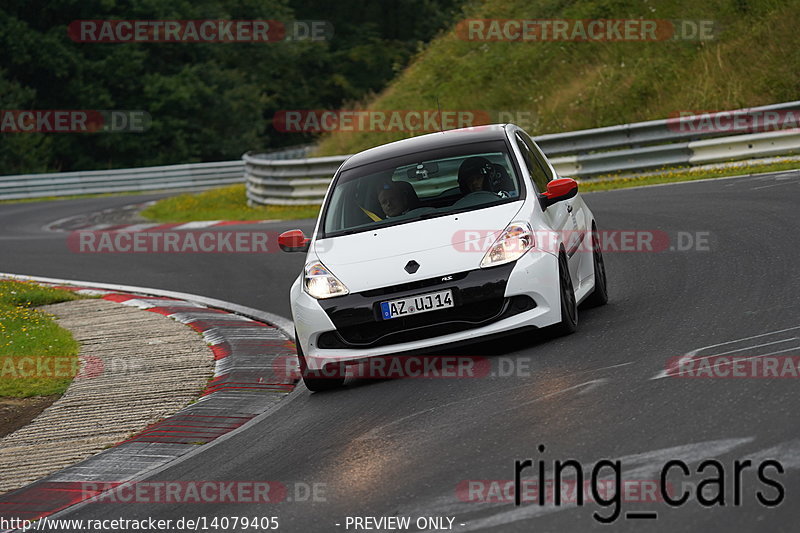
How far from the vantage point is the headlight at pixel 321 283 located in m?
8.20

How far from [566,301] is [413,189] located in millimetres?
1622

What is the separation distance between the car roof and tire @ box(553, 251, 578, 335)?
146cm

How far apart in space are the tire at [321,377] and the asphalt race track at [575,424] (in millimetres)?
78

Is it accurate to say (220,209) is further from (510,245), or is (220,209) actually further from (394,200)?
(510,245)

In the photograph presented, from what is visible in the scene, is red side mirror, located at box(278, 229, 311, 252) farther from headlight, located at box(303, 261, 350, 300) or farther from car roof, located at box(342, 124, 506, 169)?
car roof, located at box(342, 124, 506, 169)

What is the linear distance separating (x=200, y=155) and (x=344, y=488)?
5264cm

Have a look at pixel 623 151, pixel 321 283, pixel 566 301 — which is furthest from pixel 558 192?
pixel 623 151

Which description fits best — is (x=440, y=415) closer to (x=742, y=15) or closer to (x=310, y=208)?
(x=310, y=208)

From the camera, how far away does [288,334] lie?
1112 centimetres

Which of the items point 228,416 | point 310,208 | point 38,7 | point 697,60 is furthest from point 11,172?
point 228,416

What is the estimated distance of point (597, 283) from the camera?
9602 millimetres

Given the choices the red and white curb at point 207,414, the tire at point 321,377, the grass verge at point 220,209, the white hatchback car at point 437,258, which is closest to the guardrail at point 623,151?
the grass verge at point 220,209

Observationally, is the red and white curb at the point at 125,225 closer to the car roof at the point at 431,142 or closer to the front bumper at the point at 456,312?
the car roof at the point at 431,142

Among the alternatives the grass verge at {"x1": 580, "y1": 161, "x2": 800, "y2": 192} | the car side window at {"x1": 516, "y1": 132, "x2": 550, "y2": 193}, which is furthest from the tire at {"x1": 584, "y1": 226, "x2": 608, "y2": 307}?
the grass verge at {"x1": 580, "y1": 161, "x2": 800, "y2": 192}
